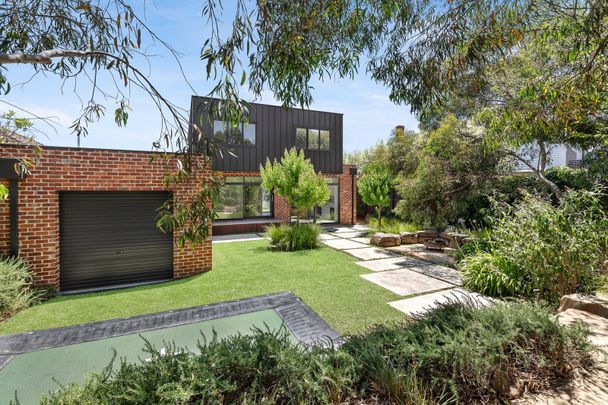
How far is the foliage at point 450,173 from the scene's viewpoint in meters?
8.43

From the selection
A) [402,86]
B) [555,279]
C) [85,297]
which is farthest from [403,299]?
[85,297]

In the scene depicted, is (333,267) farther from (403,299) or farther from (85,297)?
(85,297)

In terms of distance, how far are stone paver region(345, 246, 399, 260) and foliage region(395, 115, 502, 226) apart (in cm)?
159

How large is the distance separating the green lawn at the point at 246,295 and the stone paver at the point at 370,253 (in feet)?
3.01

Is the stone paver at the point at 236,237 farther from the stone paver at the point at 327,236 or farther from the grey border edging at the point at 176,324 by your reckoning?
the grey border edging at the point at 176,324

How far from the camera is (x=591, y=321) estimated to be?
12.5ft

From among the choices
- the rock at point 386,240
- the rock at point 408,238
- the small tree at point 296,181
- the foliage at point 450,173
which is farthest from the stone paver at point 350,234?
the foliage at point 450,173

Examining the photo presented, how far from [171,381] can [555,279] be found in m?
5.62

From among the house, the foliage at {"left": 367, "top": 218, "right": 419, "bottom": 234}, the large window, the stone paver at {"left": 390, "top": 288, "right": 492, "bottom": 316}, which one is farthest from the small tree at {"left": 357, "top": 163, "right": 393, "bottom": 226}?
the house

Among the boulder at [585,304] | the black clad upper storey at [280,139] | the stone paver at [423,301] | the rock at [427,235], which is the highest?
the black clad upper storey at [280,139]

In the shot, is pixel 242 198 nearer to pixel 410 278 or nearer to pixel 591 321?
pixel 410 278

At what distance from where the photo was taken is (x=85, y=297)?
5.52 meters

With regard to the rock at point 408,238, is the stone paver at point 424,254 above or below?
below

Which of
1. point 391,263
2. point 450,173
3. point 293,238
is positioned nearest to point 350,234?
point 293,238
